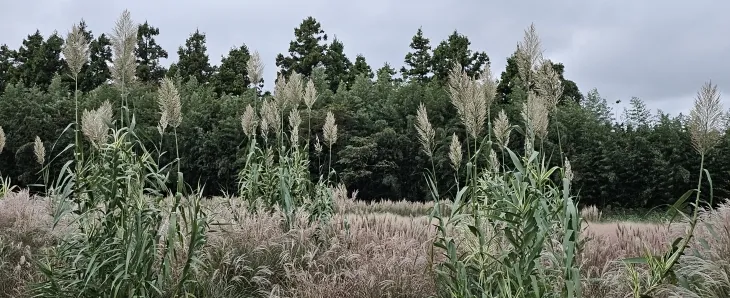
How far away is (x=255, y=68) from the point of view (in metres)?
6.00

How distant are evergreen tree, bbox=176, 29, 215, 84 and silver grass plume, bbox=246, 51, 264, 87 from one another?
89.2ft

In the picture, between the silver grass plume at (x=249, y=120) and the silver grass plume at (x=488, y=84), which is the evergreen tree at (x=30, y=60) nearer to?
the silver grass plume at (x=249, y=120)

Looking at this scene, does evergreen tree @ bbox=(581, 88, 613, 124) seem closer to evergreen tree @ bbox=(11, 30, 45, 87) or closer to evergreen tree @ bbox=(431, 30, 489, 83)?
evergreen tree @ bbox=(431, 30, 489, 83)

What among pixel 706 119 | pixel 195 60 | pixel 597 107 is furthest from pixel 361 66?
pixel 706 119

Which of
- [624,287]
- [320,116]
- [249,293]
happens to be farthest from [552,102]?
[320,116]

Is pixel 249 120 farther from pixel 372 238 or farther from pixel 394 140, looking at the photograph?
pixel 394 140

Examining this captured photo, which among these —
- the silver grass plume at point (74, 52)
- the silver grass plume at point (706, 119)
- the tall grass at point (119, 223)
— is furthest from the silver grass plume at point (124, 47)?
the silver grass plume at point (706, 119)

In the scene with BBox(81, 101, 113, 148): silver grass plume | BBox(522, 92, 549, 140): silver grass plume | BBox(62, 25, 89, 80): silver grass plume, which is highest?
BBox(62, 25, 89, 80): silver grass plume

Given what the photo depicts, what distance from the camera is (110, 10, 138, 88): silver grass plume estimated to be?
4309 mm

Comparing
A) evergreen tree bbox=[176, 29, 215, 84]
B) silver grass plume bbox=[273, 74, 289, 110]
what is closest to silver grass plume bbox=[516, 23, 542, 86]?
silver grass plume bbox=[273, 74, 289, 110]

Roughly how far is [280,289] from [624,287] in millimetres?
2346

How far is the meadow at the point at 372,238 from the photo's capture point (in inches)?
140

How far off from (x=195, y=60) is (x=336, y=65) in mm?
8359

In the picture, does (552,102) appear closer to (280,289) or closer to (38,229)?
(280,289)
